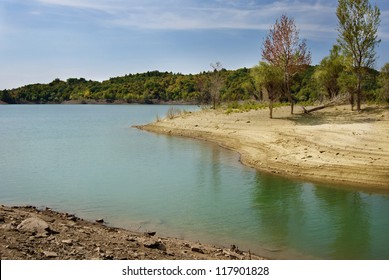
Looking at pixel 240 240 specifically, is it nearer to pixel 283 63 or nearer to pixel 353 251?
pixel 353 251

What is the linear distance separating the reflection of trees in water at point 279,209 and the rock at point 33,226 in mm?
5320

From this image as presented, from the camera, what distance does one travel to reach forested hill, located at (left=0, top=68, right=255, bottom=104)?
117575mm

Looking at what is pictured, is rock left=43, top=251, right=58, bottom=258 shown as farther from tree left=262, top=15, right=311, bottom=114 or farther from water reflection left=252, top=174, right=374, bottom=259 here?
tree left=262, top=15, right=311, bottom=114

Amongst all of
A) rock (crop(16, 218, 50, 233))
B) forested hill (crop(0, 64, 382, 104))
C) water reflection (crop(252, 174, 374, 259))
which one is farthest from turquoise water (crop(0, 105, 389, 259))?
forested hill (crop(0, 64, 382, 104))

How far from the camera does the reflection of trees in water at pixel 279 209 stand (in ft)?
37.1

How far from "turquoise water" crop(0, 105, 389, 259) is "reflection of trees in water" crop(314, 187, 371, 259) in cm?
3

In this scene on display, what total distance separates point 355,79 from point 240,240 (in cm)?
2372

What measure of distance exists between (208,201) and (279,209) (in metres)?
2.43

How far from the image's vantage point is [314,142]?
69.5 ft

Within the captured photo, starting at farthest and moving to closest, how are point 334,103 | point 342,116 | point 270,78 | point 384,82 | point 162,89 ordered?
1. point 162,89
2. point 270,78
3. point 334,103
4. point 384,82
5. point 342,116

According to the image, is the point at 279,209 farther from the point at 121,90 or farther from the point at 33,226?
the point at 121,90

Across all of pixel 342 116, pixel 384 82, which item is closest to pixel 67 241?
pixel 342 116

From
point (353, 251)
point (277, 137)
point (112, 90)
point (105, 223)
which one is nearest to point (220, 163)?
point (277, 137)

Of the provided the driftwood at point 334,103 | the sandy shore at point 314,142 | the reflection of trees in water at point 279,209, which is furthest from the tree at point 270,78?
the reflection of trees in water at point 279,209
